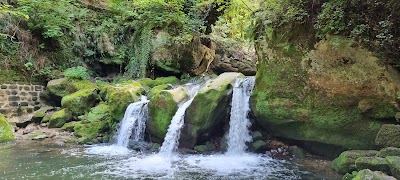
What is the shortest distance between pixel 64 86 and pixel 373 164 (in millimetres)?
10291

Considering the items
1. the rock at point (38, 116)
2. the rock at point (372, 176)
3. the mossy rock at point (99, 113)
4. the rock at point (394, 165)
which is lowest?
the rock at point (38, 116)

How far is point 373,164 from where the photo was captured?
5078 mm

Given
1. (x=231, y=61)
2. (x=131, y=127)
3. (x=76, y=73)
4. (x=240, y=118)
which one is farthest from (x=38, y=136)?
(x=231, y=61)

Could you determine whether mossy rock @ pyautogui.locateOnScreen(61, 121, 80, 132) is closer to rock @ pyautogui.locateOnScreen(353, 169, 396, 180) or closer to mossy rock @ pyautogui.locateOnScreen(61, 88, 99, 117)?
mossy rock @ pyautogui.locateOnScreen(61, 88, 99, 117)

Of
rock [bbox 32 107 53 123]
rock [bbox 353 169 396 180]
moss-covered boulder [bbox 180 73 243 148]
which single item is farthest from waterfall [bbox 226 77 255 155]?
rock [bbox 32 107 53 123]

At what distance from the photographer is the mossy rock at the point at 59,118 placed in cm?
1000

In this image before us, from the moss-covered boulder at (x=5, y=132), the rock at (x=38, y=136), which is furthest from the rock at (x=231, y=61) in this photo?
the moss-covered boulder at (x=5, y=132)

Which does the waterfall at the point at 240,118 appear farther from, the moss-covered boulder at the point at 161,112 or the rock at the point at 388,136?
the rock at the point at 388,136

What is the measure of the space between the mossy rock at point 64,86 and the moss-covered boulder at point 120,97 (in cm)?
131

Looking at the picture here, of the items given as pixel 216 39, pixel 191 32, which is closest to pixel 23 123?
pixel 191 32

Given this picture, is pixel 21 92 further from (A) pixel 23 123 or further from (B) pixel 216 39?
(B) pixel 216 39

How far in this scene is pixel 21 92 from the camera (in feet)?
35.5

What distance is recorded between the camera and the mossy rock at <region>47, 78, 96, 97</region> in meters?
11.1

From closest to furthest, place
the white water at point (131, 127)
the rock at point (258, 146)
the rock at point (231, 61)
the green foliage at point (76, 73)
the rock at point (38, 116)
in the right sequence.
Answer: the rock at point (258, 146) → the white water at point (131, 127) → the rock at point (38, 116) → the green foliage at point (76, 73) → the rock at point (231, 61)
